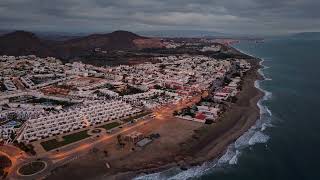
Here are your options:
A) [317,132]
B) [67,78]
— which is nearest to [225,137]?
[317,132]

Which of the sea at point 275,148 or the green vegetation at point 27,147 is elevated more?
the green vegetation at point 27,147

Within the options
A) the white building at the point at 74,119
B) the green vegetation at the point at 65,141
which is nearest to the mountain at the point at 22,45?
the white building at the point at 74,119

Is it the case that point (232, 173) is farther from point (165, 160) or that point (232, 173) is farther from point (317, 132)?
point (317, 132)

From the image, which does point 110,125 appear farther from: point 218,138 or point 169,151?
point 218,138

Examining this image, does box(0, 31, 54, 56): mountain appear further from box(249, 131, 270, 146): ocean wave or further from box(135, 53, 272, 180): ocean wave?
box(249, 131, 270, 146): ocean wave

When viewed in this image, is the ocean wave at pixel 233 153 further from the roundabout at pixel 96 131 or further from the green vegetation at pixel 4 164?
the green vegetation at pixel 4 164

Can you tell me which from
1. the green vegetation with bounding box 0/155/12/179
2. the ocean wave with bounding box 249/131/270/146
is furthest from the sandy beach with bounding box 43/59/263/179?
the green vegetation with bounding box 0/155/12/179
